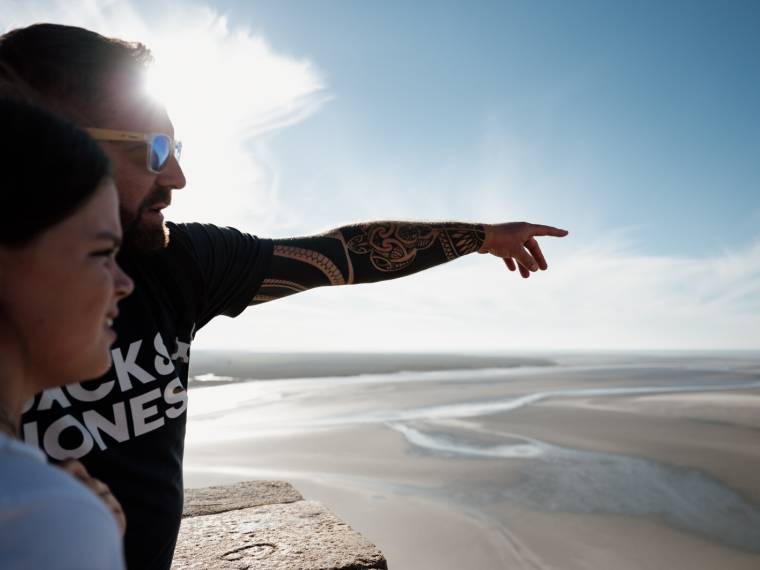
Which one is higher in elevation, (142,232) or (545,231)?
(545,231)

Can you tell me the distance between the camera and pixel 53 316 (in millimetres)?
807

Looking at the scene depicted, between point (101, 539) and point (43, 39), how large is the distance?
4.90 feet

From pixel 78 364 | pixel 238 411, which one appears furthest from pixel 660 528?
pixel 238 411

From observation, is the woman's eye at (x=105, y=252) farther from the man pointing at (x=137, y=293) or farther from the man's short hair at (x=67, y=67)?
the man's short hair at (x=67, y=67)

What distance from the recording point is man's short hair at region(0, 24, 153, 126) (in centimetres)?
153

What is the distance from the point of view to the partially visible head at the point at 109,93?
1.53 m

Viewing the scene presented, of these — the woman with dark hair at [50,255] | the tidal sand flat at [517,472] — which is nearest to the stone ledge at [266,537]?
the woman with dark hair at [50,255]

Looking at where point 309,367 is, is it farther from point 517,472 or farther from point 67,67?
point 67,67

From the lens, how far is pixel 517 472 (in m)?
9.24

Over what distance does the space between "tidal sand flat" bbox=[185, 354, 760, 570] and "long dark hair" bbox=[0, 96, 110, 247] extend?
5641mm

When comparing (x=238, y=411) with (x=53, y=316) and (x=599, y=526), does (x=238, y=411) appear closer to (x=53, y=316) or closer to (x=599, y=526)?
(x=599, y=526)

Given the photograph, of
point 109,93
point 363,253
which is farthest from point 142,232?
Result: point 363,253

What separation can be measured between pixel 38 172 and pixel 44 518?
0.46m

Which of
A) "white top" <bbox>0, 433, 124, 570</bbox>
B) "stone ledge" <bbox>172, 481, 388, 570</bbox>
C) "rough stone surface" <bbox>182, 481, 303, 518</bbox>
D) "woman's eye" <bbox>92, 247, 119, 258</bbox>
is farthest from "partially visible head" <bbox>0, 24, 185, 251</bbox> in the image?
"rough stone surface" <bbox>182, 481, 303, 518</bbox>
